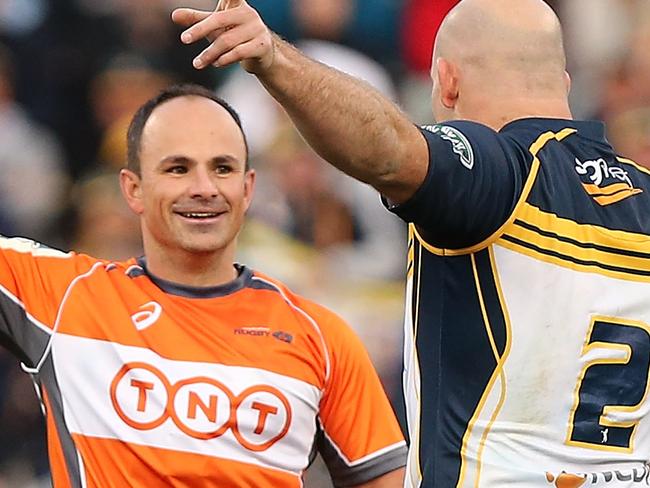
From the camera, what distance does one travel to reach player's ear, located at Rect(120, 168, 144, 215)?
15.7 feet

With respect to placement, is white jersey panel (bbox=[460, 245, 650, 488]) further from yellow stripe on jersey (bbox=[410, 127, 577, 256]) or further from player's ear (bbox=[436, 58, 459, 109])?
player's ear (bbox=[436, 58, 459, 109])

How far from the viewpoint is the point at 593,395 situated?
379 centimetres

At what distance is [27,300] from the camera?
4.48m

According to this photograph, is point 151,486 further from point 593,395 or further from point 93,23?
point 93,23

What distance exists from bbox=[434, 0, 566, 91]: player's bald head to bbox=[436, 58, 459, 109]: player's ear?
0.02m

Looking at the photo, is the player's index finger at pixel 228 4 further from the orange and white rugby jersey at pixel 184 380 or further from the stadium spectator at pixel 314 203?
the stadium spectator at pixel 314 203

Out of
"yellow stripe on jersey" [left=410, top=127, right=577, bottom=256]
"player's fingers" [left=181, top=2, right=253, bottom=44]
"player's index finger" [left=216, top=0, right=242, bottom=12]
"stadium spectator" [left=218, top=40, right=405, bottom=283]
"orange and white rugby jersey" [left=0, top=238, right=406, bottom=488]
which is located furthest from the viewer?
"stadium spectator" [left=218, top=40, right=405, bottom=283]

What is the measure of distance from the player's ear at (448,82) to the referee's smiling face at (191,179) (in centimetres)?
92

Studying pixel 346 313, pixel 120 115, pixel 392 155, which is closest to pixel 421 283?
pixel 392 155

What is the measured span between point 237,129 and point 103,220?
357 centimetres

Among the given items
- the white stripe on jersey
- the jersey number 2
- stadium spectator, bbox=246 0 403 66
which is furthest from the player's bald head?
stadium spectator, bbox=246 0 403 66

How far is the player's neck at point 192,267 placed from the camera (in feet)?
15.3

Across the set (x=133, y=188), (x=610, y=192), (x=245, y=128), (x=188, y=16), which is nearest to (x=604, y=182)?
(x=610, y=192)

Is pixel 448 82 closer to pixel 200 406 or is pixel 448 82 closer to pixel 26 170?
pixel 200 406
